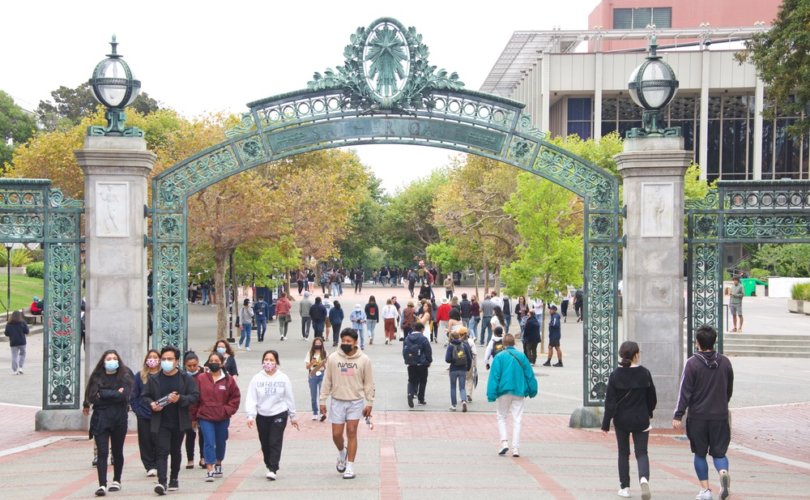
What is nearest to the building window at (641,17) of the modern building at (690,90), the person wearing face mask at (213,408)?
the modern building at (690,90)

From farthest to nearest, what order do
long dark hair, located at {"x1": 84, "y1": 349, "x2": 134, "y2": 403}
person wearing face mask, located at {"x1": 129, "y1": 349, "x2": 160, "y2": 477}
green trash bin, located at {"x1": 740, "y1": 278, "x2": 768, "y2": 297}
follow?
green trash bin, located at {"x1": 740, "y1": 278, "x2": 768, "y2": 297}, person wearing face mask, located at {"x1": 129, "y1": 349, "x2": 160, "y2": 477}, long dark hair, located at {"x1": 84, "y1": 349, "x2": 134, "y2": 403}

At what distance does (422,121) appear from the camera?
15.1m

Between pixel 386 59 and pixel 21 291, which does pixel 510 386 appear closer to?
pixel 386 59

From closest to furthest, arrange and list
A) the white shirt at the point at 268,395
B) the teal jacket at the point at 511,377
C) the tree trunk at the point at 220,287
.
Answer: the white shirt at the point at 268,395
the teal jacket at the point at 511,377
the tree trunk at the point at 220,287

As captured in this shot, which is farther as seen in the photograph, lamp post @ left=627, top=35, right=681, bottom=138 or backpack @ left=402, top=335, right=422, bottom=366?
backpack @ left=402, top=335, right=422, bottom=366

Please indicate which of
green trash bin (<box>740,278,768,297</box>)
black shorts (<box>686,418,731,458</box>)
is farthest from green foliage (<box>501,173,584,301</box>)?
green trash bin (<box>740,278,768,297</box>)

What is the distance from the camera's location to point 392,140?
1516 centimetres

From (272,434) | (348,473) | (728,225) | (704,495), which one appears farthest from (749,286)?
(272,434)

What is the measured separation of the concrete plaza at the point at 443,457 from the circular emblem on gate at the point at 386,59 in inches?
191

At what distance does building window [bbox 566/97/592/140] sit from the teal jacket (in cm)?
5372

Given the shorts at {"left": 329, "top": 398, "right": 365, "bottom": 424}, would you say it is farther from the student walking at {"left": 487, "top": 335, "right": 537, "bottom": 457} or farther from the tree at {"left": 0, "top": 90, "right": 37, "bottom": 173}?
the tree at {"left": 0, "top": 90, "right": 37, "bottom": 173}

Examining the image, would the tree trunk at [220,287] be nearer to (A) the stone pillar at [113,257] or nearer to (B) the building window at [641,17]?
(A) the stone pillar at [113,257]

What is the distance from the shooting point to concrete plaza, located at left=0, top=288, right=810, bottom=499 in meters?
10.3

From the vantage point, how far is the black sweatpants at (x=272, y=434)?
1059 centimetres
